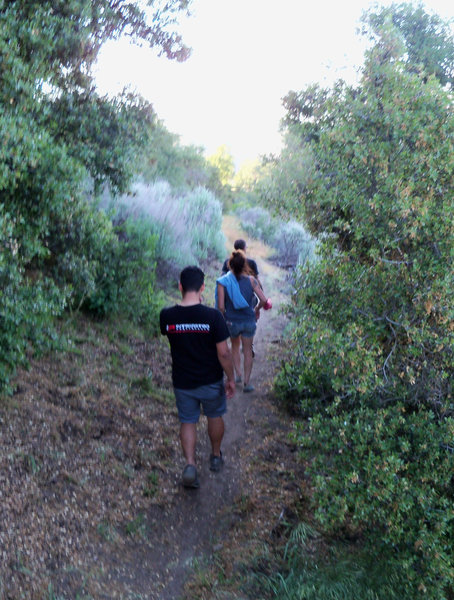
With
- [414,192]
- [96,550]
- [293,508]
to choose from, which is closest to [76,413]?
[96,550]

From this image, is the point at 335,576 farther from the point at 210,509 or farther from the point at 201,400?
the point at 201,400

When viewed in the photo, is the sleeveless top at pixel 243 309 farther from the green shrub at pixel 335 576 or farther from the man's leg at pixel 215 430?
the green shrub at pixel 335 576

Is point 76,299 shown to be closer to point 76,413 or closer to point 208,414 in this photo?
point 76,413

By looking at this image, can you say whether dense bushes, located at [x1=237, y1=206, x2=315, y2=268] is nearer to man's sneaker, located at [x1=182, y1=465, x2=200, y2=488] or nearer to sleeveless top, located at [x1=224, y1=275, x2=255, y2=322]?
sleeveless top, located at [x1=224, y1=275, x2=255, y2=322]

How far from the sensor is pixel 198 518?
509 cm

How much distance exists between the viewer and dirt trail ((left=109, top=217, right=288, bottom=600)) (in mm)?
4188

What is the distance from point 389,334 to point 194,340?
1.74 metres

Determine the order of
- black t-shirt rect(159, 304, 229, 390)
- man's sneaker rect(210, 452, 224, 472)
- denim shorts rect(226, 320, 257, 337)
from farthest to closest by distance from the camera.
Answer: denim shorts rect(226, 320, 257, 337) < man's sneaker rect(210, 452, 224, 472) < black t-shirt rect(159, 304, 229, 390)

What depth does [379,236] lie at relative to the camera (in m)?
4.23

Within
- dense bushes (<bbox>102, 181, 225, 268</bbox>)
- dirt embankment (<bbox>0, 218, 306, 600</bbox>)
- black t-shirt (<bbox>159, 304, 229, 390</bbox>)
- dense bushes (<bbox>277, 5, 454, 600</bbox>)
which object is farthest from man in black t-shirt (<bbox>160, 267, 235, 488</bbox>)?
dense bushes (<bbox>102, 181, 225, 268</bbox>)

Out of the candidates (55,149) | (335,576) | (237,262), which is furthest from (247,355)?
(335,576)

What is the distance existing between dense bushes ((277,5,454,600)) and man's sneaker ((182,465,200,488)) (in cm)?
138

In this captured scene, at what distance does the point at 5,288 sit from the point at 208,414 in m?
2.13

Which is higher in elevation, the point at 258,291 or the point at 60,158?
the point at 60,158
